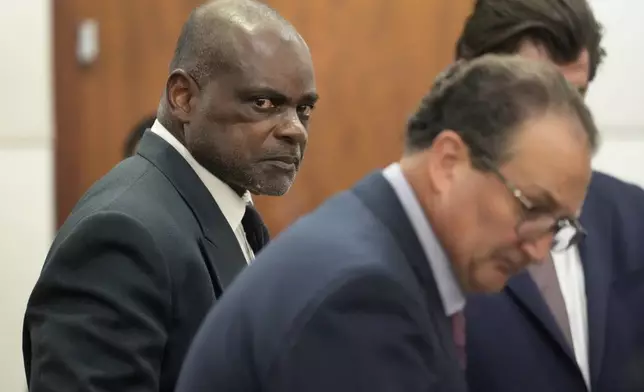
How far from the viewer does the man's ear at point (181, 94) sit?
1.33 metres

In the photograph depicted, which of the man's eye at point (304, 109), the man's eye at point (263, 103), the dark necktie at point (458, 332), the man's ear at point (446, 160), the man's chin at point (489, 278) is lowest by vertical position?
the dark necktie at point (458, 332)

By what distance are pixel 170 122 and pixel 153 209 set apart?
237mm

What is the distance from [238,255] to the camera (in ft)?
4.18

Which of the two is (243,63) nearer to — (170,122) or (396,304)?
(170,122)

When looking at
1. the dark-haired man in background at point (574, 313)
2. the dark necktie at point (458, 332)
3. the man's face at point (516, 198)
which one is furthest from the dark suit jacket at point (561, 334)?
the man's face at point (516, 198)

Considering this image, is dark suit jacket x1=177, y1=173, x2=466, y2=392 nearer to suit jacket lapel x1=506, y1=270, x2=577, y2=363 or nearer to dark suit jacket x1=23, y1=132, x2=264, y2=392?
dark suit jacket x1=23, y1=132, x2=264, y2=392

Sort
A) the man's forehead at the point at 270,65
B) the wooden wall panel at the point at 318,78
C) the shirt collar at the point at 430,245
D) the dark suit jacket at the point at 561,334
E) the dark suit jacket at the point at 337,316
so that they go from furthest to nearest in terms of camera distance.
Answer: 1. the wooden wall panel at the point at 318,78
2. the man's forehead at the point at 270,65
3. the dark suit jacket at the point at 561,334
4. the shirt collar at the point at 430,245
5. the dark suit jacket at the point at 337,316

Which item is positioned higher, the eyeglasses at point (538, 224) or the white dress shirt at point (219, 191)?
the eyeglasses at point (538, 224)

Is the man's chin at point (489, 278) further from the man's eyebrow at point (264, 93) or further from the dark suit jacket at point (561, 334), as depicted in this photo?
the man's eyebrow at point (264, 93)

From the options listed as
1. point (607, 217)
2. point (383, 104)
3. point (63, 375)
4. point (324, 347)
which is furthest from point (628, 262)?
point (383, 104)

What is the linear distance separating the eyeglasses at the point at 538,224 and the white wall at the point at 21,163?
1.68 metres

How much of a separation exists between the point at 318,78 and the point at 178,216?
1.44m

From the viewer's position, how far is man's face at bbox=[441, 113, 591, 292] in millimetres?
847

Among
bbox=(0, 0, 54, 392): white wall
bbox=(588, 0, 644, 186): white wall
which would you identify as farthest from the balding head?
bbox=(588, 0, 644, 186): white wall
